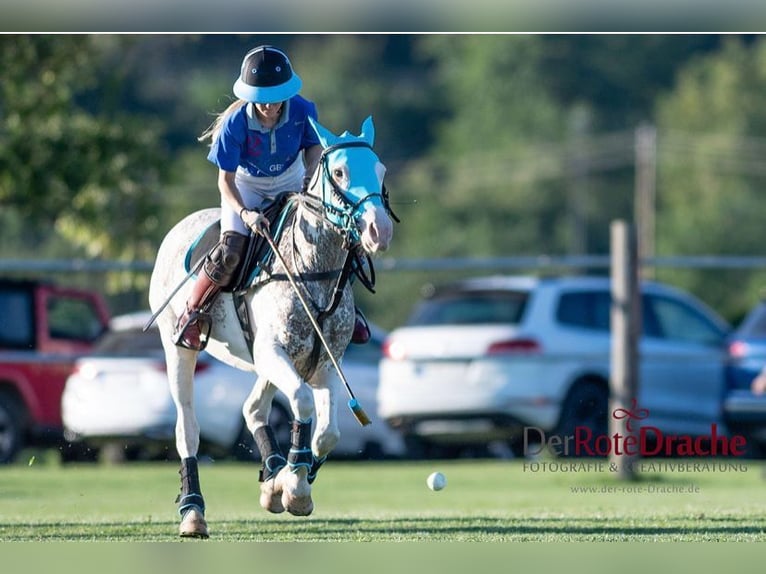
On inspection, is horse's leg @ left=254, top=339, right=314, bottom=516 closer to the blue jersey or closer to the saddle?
the saddle

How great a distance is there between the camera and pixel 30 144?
20.9 metres

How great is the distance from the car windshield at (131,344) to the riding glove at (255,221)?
325 inches

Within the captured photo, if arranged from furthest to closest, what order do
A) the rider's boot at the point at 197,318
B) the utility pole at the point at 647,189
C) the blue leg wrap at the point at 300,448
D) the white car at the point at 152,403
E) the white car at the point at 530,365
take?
the utility pole at the point at 647,189, the white car at the point at 152,403, the white car at the point at 530,365, the rider's boot at the point at 197,318, the blue leg wrap at the point at 300,448

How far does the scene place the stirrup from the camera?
10.5 meters

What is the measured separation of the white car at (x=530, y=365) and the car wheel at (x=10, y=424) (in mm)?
4071

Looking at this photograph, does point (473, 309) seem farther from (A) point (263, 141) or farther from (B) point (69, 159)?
(A) point (263, 141)

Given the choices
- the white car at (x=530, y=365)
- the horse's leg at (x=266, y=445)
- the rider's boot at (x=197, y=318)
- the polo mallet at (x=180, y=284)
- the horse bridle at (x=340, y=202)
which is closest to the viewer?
the horse bridle at (x=340, y=202)

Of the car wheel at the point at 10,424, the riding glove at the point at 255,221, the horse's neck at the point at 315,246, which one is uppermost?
the car wheel at the point at 10,424

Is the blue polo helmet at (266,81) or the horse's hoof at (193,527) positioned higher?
the blue polo helmet at (266,81)

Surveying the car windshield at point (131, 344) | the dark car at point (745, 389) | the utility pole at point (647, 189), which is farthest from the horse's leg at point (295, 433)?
the utility pole at point (647, 189)

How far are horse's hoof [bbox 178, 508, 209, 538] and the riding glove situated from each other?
5.51ft

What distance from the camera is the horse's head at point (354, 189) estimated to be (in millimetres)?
9266

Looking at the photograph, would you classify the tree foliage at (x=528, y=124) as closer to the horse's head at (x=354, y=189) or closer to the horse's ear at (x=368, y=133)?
the horse's ear at (x=368, y=133)

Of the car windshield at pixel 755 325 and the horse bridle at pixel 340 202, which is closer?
the horse bridle at pixel 340 202
